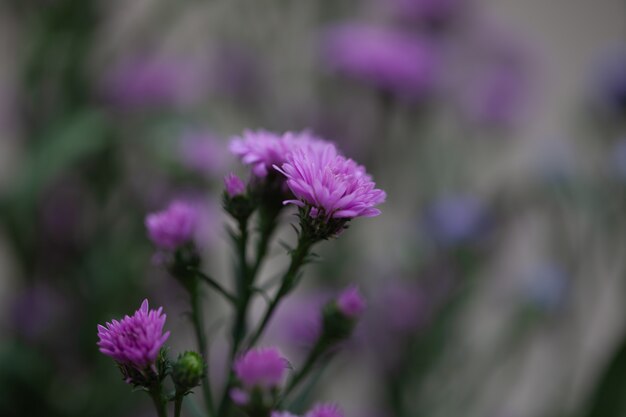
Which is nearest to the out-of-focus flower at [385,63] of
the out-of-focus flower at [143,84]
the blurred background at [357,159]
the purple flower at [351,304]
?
the blurred background at [357,159]

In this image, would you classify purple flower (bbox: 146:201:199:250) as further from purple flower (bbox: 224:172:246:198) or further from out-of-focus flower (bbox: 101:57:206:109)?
out-of-focus flower (bbox: 101:57:206:109)

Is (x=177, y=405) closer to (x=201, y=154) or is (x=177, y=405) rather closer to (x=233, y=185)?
(x=233, y=185)

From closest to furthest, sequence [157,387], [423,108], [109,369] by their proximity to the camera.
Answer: [157,387] < [109,369] < [423,108]

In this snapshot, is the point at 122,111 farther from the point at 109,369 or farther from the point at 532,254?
the point at 532,254

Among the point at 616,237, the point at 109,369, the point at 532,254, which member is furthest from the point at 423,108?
the point at 532,254

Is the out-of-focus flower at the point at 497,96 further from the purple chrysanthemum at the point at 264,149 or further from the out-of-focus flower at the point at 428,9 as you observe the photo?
Result: the purple chrysanthemum at the point at 264,149

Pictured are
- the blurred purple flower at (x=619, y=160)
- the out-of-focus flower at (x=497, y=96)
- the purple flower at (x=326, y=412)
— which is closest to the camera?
the purple flower at (x=326, y=412)
